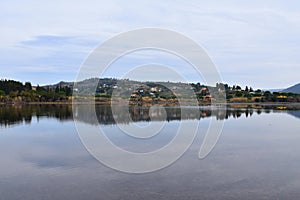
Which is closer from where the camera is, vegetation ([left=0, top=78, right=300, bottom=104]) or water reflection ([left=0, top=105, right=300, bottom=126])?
water reflection ([left=0, top=105, right=300, bottom=126])

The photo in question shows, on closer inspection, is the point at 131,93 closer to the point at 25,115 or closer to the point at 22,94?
the point at 22,94

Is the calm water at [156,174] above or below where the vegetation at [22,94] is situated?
below

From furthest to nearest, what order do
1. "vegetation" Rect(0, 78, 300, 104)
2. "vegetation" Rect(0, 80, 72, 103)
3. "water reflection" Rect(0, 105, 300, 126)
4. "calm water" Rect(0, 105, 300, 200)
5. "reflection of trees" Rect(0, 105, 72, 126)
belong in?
"vegetation" Rect(0, 80, 72, 103) < "vegetation" Rect(0, 78, 300, 104) < "water reflection" Rect(0, 105, 300, 126) < "reflection of trees" Rect(0, 105, 72, 126) < "calm water" Rect(0, 105, 300, 200)

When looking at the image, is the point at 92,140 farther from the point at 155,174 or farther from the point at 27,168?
the point at 155,174

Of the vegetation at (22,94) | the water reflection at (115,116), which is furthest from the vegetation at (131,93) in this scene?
the water reflection at (115,116)

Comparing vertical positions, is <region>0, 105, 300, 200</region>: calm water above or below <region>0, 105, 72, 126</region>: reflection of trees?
below

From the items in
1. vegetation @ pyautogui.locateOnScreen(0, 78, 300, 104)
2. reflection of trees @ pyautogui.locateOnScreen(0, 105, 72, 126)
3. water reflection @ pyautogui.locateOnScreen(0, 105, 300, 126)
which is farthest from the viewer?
vegetation @ pyautogui.locateOnScreen(0, 78, 300, 104)

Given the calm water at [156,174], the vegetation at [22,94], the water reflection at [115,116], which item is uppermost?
the vegetation at [22,94]

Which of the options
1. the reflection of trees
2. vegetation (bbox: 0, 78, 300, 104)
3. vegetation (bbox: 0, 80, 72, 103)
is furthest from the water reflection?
vegetation (bbox: 0, 80, 72, 103)

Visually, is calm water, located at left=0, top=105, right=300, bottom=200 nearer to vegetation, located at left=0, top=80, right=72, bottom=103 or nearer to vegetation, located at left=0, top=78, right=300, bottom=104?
vegetation, located at left=0, top=78, right=300, bottom=104

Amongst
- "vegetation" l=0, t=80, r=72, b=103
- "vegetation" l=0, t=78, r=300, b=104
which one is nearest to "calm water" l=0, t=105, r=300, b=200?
"vegetation" l=0, t=78, r=300, b=104

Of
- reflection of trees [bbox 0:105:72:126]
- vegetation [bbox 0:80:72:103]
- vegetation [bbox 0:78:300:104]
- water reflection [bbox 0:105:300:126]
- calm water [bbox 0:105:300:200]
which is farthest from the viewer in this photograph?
vegetation [bbox 0:80:72:103]

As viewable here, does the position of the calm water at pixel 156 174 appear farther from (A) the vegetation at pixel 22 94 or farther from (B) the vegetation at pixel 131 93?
(A) the vegetation at pixel 22 94

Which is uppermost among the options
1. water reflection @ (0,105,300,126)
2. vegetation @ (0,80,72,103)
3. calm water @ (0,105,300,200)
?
vegetation @ (0,80,72,103)
